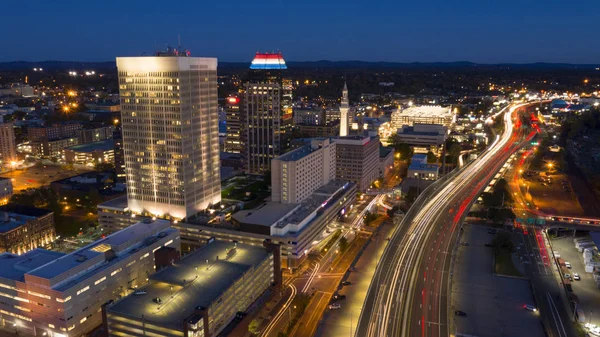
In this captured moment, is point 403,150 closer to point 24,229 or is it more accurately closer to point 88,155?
point 88,155

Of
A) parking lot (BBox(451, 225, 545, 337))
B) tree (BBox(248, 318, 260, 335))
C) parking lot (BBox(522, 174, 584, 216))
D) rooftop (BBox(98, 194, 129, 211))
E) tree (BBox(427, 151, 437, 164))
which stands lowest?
tree (BBox(248, 318, 260, 335))

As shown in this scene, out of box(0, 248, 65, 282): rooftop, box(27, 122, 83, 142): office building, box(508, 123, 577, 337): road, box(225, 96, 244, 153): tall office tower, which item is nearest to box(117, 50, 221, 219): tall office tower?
box(0, 248, 65, 282): rooftop

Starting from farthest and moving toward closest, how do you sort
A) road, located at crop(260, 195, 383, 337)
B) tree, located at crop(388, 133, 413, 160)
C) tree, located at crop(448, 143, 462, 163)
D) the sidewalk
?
tree, located at crop(388, 133, 413, 160) → tree, located at crop(448, 143, 462, 163) → road, located at crop(260, 195, 383, 337) → the sidewalk

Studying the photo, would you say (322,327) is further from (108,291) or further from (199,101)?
(199,101)

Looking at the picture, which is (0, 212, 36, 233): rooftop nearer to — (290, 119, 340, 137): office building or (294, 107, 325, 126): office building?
(290, 119, 340, 137): office building

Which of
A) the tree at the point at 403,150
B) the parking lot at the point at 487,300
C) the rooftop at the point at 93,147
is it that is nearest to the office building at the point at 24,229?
the rooftop at the point at 93,147
